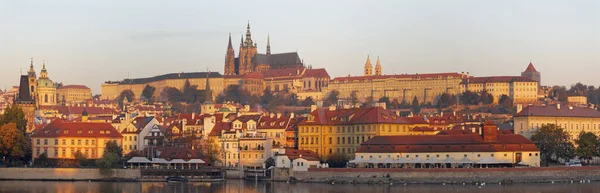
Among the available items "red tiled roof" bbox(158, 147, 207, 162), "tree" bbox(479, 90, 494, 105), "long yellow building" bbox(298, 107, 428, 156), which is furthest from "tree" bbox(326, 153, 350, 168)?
"tree" bbox(479, 90, 494, 105)

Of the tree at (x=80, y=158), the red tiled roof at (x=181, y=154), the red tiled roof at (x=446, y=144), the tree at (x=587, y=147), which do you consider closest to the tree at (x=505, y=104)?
the tree at (x=587, y=147)

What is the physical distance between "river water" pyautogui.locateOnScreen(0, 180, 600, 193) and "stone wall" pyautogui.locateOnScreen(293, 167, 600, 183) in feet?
5.36

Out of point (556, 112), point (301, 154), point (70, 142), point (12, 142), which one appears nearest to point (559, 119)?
point (556, 112)

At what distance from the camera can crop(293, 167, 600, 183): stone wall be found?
76938 mm

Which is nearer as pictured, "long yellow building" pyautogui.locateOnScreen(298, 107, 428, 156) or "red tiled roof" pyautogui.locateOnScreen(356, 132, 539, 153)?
"red tiled roof" pyautogui.locateOnScreen(356, 132, 539, 153)

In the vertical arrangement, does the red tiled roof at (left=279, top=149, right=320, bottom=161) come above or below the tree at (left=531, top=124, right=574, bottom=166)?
below

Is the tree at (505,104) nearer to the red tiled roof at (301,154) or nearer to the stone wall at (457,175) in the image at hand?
the red tiled roof at (301,154)

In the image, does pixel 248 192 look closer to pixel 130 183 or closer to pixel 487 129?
pixel 130 183

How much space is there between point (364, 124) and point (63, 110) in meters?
83.0

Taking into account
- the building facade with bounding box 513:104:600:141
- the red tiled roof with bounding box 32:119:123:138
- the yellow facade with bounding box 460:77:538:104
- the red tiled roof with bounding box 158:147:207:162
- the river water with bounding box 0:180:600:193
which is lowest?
the river water with bounding box 0:180:600:193

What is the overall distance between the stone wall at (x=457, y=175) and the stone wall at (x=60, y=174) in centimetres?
1413

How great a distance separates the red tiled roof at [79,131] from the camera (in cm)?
9225

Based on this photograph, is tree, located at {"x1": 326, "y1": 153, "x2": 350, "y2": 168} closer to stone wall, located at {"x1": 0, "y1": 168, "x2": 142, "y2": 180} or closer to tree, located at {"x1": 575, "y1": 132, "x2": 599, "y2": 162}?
stone wall, located at {"x1": 0, "y1": 168, "x2": 142, "y2": 180}

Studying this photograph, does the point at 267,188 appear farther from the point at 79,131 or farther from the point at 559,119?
the point at 559,119
